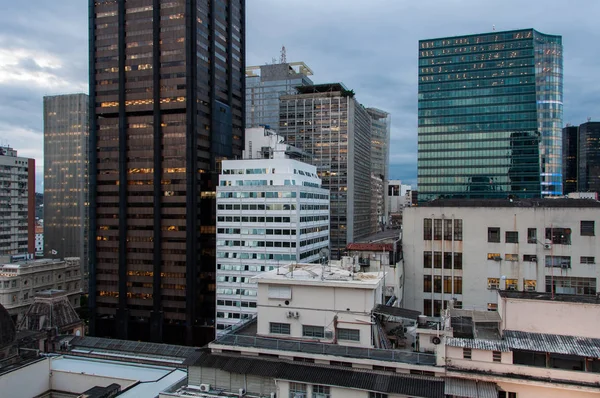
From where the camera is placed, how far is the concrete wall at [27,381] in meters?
48.7

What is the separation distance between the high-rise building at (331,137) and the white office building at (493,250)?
11358 centimetres

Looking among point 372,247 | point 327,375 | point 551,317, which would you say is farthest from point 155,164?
point 551,317

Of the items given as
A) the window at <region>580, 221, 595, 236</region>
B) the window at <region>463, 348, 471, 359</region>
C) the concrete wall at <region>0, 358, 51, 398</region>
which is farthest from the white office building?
the concrete wall at <region>0, 358, 51, 398</region>

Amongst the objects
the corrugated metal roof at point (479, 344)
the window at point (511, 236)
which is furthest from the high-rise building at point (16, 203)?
the corrugated metal roof at point (479, 344)

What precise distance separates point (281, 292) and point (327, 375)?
8077mm

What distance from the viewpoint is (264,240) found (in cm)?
9600

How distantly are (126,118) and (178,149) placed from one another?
18.3 meters

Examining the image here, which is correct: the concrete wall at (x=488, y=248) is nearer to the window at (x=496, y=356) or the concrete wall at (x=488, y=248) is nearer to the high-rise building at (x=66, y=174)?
the window at (x=496, y=356)

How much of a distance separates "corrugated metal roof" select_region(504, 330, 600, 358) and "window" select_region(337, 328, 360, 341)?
10.5 meters

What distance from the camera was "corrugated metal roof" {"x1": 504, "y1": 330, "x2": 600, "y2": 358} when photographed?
2748 centimetres

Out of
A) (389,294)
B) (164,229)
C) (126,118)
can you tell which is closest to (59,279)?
(164,229)

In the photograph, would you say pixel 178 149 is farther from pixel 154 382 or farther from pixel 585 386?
pixel 585 386

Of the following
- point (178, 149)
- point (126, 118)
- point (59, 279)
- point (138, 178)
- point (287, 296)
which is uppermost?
point (126, 118)

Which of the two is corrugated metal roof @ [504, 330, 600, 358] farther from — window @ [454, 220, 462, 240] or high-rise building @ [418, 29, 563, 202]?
high-rise building @ [418, 29, 563, 202]
